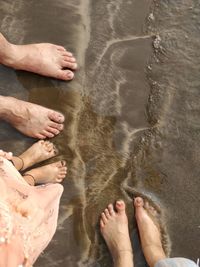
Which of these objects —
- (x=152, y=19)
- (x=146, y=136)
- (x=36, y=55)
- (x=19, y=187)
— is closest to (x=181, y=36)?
(x=152, y=19)

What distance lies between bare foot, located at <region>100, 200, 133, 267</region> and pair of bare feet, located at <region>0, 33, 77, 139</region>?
2.29 ft

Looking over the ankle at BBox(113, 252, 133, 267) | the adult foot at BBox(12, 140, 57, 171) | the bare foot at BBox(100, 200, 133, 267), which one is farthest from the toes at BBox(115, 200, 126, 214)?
the adult foot at BBox(12, 140, 57, 171)

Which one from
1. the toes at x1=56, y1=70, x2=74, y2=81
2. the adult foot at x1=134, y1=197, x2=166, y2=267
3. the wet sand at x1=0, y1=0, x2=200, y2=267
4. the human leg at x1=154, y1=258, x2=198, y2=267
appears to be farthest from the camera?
the toes at x1=56, y1=70, x2=74, y2=81

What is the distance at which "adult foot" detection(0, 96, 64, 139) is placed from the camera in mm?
3145

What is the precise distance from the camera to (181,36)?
3438mm

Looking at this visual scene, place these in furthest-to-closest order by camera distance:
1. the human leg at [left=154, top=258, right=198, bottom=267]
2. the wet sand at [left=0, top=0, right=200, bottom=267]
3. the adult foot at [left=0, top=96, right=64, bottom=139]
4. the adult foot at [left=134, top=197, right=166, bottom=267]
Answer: the adult foot at [left=0, top=96, right=64, bottom=139]
the wet sand at [left=0, top=0, right=200, bottom=267]
the adult foot at [left=134, top=197, right=166, bottom=267]
the human leg at [left=154, top=258, right=198, bottom=267]

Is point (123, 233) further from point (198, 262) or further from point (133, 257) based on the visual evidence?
point (198, 262)

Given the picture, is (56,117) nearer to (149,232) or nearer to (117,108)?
(117,108)

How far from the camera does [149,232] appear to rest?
9.74 ft

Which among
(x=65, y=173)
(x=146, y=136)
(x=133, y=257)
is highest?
(x=146, y=136)

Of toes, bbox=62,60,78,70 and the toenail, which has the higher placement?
toes, bbox=62,60,78,70

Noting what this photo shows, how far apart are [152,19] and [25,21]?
3.25 ft

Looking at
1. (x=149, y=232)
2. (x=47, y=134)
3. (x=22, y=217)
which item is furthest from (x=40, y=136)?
(x=22, y=217)

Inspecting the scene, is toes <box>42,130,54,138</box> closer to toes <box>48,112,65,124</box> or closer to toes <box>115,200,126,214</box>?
toes <box>48,112,65,124</box>
